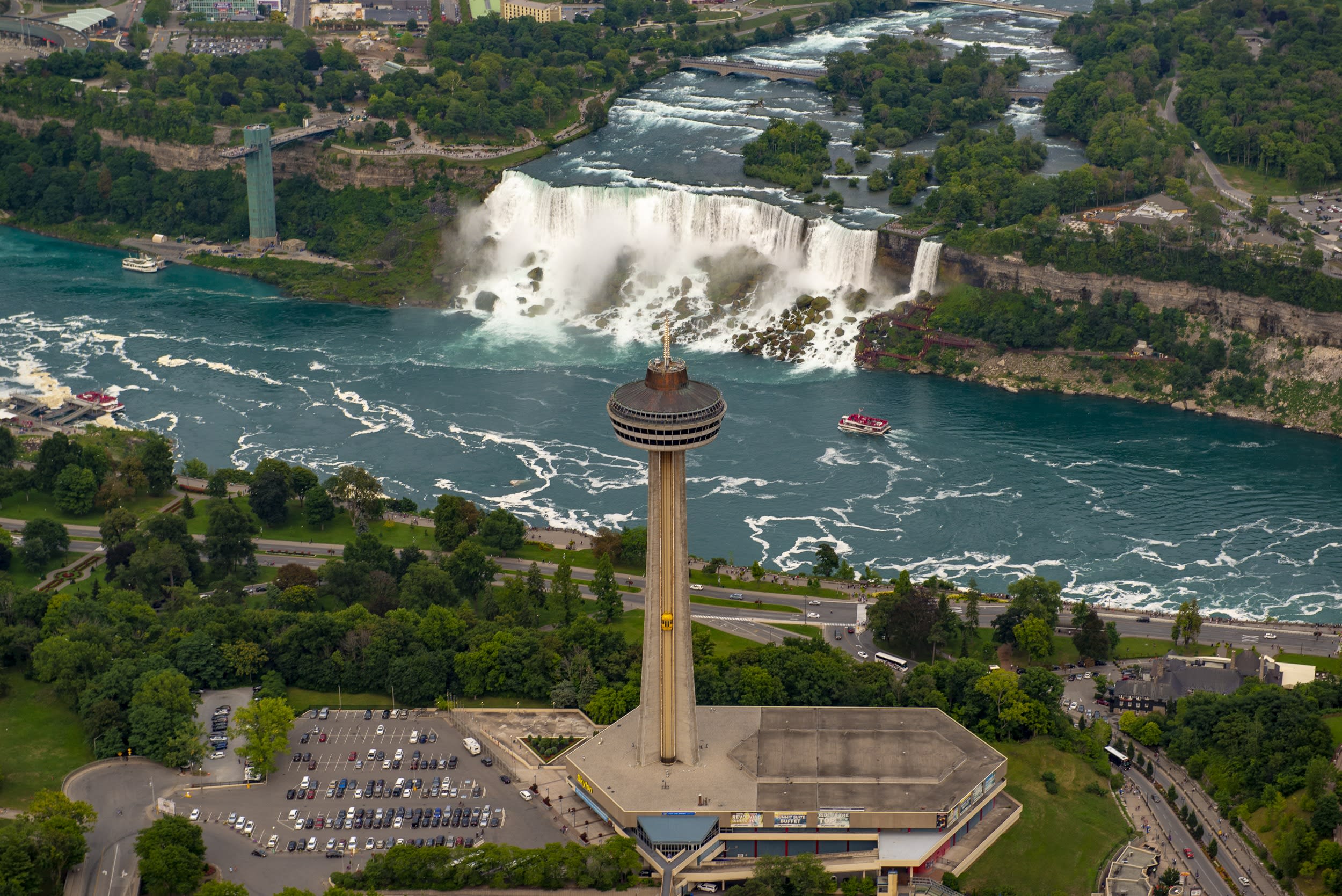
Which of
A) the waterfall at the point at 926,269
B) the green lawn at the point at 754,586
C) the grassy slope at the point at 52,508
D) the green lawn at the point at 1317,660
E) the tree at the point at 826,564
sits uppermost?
the waterfall at the point at 926,269

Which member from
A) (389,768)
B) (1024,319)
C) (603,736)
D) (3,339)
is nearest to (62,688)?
(389,768)

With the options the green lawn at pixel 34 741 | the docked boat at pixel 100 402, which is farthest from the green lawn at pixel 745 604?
the docked boat at pixel 100 402

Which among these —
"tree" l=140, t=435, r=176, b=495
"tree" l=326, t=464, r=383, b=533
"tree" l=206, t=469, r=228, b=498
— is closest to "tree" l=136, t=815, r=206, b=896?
"tree" l=326, t=464, r=383, b=533

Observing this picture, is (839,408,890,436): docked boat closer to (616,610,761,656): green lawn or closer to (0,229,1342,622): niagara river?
(0,229,1342,622): niagara river

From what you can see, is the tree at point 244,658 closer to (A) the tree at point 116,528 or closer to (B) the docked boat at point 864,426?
(A) the tree at point 116,528

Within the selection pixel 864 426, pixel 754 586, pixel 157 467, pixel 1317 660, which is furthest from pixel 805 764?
pixel 157 467

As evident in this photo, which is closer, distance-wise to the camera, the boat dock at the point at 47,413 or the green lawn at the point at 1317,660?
the green lawn at the point at 1317,660

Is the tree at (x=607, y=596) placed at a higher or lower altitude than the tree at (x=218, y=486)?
higher
